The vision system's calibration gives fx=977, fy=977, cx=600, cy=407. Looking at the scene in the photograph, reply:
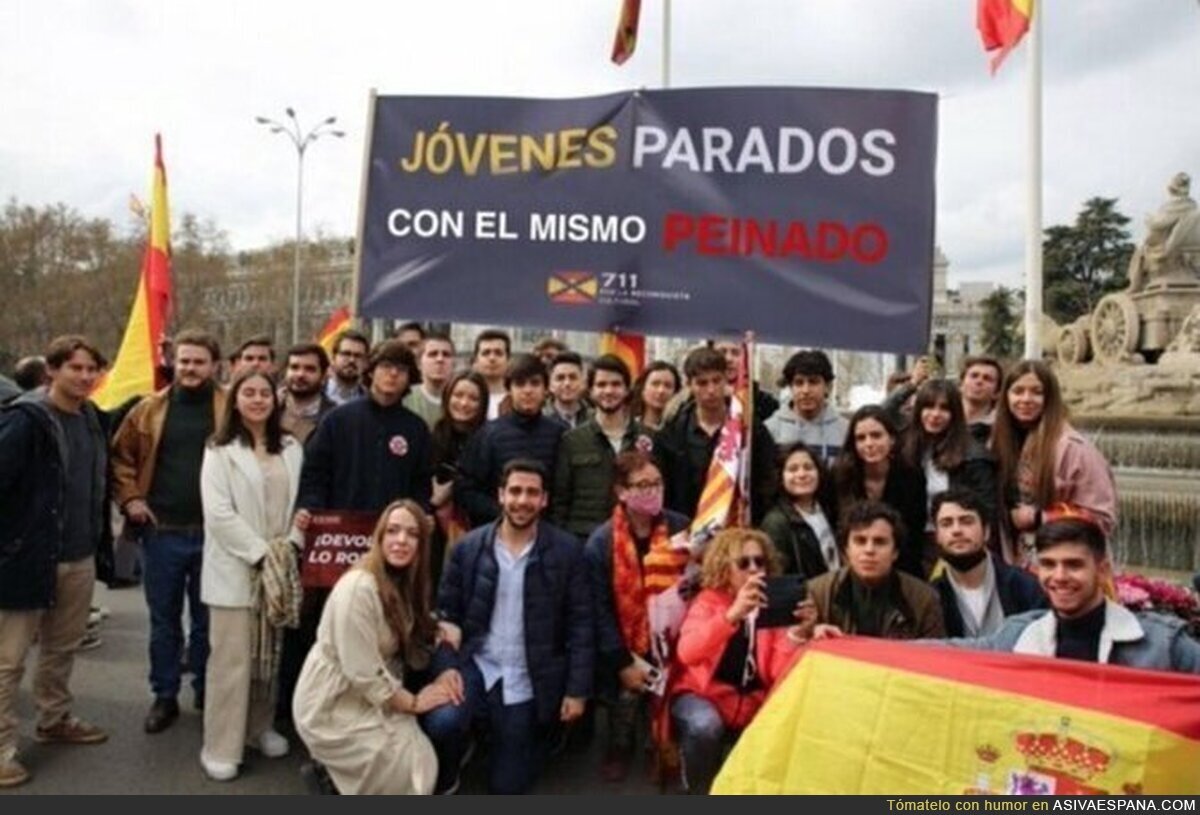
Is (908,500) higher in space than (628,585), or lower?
higher

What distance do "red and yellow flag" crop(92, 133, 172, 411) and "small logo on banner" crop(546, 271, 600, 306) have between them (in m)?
3.55

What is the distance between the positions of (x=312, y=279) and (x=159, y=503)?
191 ft

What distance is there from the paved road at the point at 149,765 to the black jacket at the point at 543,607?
0.39m

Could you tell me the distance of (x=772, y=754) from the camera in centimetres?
301

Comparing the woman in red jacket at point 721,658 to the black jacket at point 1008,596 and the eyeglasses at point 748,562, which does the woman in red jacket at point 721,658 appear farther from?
the black jacket at point 1008,596

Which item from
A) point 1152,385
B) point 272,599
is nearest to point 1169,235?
point 1152,385

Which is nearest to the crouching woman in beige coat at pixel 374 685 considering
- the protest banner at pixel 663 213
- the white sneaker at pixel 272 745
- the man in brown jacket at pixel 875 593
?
the white sneaker at pixel 272 745

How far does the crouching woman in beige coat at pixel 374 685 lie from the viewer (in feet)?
12.5

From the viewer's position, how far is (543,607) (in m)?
4.20

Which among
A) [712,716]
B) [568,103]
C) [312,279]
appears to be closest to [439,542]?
[712,716]

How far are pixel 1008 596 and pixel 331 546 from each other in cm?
289

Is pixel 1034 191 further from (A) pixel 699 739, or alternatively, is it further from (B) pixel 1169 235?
(A) pixel 699 739

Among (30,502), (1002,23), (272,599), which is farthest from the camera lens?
(1002,23)

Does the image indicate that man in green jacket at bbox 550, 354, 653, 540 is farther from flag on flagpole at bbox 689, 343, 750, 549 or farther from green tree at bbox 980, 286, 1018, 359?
green tree at bbox 980, 286, 1018, 359
